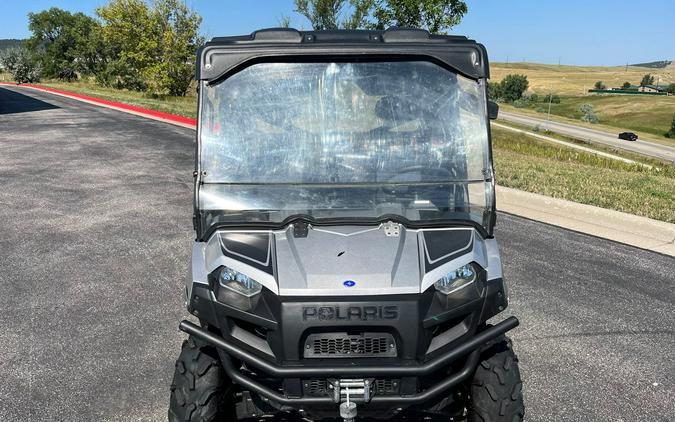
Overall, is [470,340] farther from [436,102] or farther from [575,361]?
[575,361]

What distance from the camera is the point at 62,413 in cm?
348

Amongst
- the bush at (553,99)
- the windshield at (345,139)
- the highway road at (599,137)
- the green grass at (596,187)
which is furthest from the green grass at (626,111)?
the windshield at (345,139)

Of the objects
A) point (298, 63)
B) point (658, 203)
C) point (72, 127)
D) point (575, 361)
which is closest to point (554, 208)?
point (658, 203)

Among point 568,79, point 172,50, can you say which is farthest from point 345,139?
point 568,79

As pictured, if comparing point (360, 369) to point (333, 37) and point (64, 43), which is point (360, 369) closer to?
point (333, 37)

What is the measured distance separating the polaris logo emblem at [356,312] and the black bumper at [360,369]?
0.67 ft

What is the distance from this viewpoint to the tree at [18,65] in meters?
56.2

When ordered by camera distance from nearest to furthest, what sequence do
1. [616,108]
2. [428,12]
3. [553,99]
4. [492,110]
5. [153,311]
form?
[492,110] < [153,311] < [428,12] < [616,108] < [553,99]

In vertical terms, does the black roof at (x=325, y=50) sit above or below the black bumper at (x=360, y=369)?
above

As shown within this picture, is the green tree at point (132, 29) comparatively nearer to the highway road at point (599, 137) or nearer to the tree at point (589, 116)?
the highway road at point (599, 137)

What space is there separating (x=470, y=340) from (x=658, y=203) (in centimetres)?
766

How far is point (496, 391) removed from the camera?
2.62 m

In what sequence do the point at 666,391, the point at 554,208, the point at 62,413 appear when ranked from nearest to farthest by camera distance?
the point at 62,413 → the point at 666,391 → the point at 554,208

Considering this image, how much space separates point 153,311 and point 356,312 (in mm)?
3201
